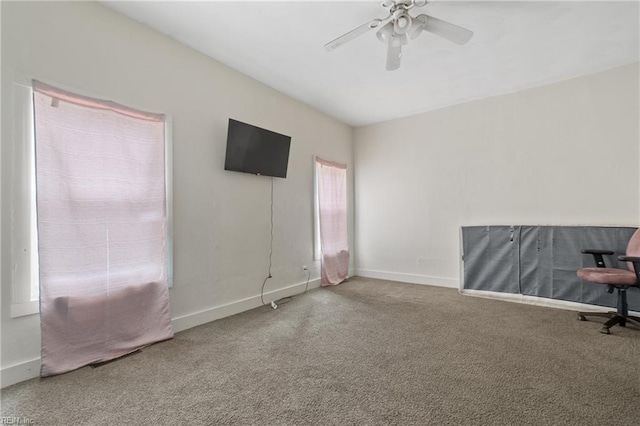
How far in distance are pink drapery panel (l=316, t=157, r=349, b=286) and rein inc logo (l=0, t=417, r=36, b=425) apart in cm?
326

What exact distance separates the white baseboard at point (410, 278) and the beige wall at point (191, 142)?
1.15 meters

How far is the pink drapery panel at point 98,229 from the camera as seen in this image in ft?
6.32

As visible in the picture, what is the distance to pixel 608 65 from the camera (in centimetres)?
318

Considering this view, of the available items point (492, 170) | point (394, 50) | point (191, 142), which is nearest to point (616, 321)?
point (492, 170)

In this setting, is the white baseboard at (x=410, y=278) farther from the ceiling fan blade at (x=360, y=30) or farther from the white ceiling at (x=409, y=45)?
the ceiling fan blade at (x=360, y=30)

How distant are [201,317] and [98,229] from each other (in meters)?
1.24

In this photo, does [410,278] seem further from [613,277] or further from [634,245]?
[634,245]

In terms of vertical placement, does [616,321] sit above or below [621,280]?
below

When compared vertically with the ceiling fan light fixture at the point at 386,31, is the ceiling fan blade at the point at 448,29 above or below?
below

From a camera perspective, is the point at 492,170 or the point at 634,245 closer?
the point at 634,245

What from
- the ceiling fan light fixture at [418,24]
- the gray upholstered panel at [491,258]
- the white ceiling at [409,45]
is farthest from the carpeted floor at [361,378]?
the white ceiling at [409,45]

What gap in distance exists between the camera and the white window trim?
186cm

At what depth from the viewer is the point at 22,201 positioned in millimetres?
1896

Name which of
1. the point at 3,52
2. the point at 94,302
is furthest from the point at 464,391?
the point at 3,52
